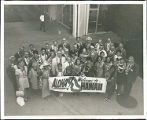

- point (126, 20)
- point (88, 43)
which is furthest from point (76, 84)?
point (126, 20)

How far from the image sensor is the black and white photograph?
2400 millimetres

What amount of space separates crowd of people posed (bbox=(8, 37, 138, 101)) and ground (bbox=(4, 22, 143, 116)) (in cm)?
5

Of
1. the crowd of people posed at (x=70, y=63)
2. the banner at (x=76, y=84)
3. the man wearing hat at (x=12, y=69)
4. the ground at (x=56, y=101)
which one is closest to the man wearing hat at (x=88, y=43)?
the crowd of people posed at (x=70, y=63)

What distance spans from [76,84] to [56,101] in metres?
0.23

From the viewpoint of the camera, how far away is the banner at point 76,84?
2416 mm

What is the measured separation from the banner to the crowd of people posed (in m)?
0.03

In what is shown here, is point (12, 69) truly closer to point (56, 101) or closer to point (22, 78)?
point (22, 78)

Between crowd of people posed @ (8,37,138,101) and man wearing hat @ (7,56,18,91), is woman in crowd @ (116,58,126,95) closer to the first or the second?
crowd of people posed @ (8,37,138,101)

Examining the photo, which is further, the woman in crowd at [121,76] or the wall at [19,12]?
the woman in crowd at [121,76]

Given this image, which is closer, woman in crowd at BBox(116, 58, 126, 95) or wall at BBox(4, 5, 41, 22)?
wall at BBox(4, 5, 41, 22)

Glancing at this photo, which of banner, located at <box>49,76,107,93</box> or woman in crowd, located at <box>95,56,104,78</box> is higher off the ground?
woman in crowd, located at <box>95,56,104,78</box>

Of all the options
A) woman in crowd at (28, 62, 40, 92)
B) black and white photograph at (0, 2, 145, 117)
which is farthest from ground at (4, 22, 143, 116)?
woman in crowd at (28, 62, 40, 92)

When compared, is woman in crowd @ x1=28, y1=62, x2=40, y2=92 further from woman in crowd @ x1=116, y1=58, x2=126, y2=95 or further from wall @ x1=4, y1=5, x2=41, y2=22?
woman in crowd @ x1=116, y1=58, x2=126, y2=95

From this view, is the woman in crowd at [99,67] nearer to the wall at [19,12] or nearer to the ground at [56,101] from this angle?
the ground at [56,101]
